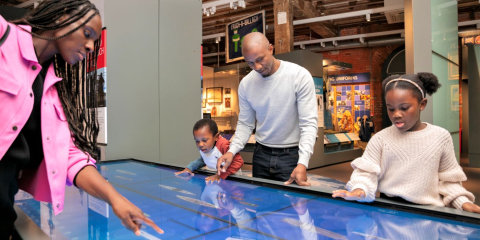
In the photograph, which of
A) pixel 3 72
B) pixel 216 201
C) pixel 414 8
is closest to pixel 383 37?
pixel 414 8

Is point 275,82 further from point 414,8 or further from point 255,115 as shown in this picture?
point 414,8

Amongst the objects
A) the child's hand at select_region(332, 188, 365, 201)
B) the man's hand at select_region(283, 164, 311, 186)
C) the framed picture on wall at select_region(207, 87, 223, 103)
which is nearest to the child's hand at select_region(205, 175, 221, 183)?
the man's hand at select_region(283, 164, 311, 186)

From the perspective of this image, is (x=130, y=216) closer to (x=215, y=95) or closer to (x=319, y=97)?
(x=319, y=97)

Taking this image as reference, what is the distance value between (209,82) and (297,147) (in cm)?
815

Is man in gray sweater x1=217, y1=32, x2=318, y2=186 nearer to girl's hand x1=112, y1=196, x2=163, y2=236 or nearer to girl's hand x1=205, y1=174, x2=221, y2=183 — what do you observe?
girl's hand x1=205, y1=174, x2=221, y2=183

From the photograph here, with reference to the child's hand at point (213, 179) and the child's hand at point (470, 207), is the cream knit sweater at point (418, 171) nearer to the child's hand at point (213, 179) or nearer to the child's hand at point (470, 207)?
the child's hand at point (470, 207)

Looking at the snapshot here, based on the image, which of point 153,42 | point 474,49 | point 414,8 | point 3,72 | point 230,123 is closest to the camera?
point 3,72

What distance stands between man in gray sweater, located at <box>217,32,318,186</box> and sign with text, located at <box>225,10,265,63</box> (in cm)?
581

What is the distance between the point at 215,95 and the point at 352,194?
8565 millimetres

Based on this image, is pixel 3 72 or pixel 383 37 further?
pixel 383 37

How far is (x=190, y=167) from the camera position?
7.89ft

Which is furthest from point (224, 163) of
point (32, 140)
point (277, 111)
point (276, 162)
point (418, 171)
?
point (32, 140)

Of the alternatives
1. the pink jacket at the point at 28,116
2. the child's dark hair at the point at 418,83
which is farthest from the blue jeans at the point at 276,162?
the pink jacket at the point at 28,116

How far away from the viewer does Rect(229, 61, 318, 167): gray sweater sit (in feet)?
6.73
